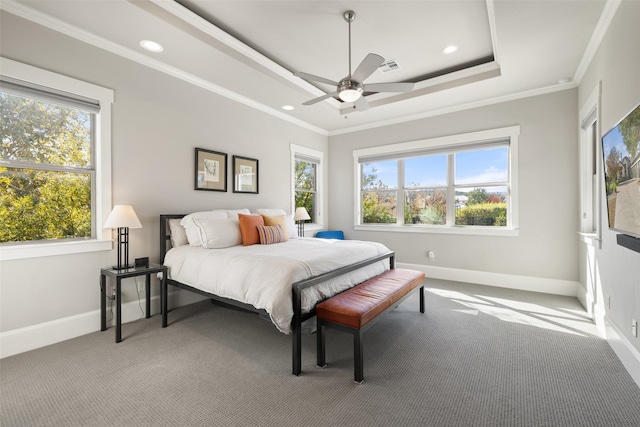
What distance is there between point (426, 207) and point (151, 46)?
449 centimetres

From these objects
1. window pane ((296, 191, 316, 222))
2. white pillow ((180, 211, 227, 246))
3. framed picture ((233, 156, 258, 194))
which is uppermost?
framed picture ((233, 156, 258, 194))

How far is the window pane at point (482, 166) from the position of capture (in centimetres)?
443

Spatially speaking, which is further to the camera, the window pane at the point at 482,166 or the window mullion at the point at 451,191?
the window mullion at the point at 451,191

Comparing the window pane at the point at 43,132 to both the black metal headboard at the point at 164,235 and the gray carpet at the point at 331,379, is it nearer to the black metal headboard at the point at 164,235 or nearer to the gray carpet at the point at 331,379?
the black metal headboard at the point at 164,235

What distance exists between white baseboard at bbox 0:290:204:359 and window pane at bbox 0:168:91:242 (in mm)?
773

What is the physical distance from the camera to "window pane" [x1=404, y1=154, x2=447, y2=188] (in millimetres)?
4949

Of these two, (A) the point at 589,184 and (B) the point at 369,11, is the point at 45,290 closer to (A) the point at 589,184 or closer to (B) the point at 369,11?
(B) the point at 369,11

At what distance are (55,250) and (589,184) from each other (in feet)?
18.9

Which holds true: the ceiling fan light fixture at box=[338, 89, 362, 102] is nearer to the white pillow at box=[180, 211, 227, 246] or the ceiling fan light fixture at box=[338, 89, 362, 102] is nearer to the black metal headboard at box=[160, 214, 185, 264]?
the white pillow at box=[180, 211, 227, 246]

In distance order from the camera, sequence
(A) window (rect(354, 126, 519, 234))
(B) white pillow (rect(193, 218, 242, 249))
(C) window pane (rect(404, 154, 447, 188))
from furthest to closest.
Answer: (C) window pane (rect(404, 154, 447, 188)), (A) window (rect(354, 126, 519, 234)), (B) white pillow (rect(193, 218, 242, 249))

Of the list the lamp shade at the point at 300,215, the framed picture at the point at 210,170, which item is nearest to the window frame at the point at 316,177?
the lamp shade at the point at 300,215

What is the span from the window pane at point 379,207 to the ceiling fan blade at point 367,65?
3.15 meters

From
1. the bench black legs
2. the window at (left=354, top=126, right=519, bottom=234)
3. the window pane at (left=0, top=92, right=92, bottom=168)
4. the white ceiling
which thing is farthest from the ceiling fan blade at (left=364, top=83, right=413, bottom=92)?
the window pane at (left=0, top=92, right=92, bottom=168)

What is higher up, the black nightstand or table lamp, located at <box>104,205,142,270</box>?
table lamp, located at <box>104,205,142,270</box>
